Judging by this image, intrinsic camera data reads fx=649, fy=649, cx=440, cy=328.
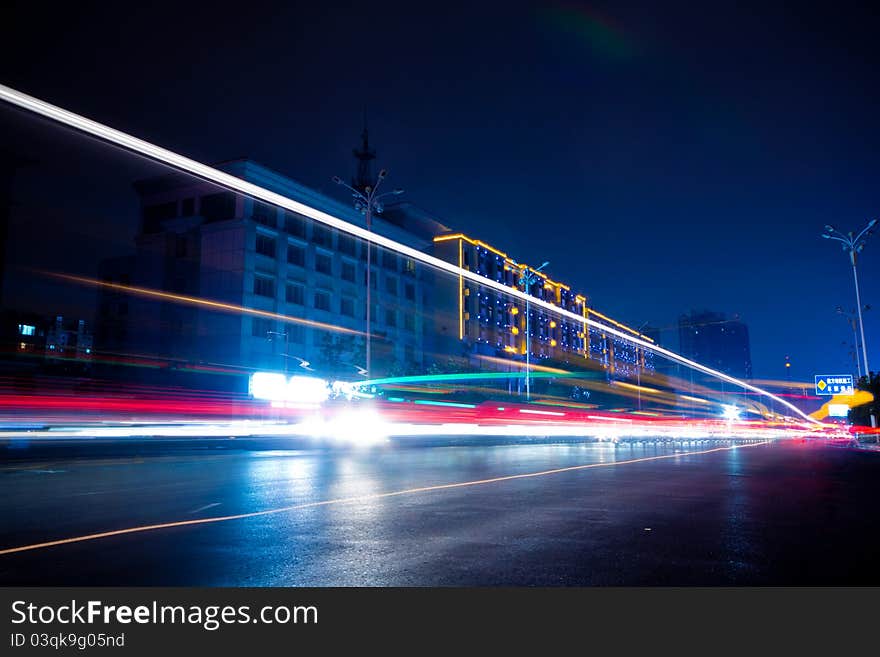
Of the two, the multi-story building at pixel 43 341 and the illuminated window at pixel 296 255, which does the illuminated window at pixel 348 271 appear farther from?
the multi-story building at pixel 43 341

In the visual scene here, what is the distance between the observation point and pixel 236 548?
6508 mm

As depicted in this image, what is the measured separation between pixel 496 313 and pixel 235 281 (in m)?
50.2

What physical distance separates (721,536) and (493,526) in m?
2.57

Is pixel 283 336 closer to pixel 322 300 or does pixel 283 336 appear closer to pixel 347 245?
pixel 322 300

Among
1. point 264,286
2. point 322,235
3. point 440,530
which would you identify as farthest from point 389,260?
point 440,530

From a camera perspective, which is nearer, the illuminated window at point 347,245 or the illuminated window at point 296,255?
the illuminated window at point 296,255

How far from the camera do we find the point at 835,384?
5147 centimetres

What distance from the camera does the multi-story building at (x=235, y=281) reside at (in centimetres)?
5500

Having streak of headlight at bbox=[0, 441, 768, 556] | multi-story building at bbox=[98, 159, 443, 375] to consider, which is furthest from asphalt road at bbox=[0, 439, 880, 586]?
multi-story building at bbox=[98, 159, 443, 375]

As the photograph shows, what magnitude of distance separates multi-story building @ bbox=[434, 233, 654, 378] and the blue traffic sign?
22086 millimetres

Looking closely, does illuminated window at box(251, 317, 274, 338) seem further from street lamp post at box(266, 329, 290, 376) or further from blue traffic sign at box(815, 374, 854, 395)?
blue traffic sign at box(815, 374, 854, 395)

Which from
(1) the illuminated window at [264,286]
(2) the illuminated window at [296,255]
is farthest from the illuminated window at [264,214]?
(1) the illuminated window at [264,286]

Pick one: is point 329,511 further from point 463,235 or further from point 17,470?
point 463,235

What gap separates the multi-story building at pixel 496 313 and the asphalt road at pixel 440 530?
52.8m
